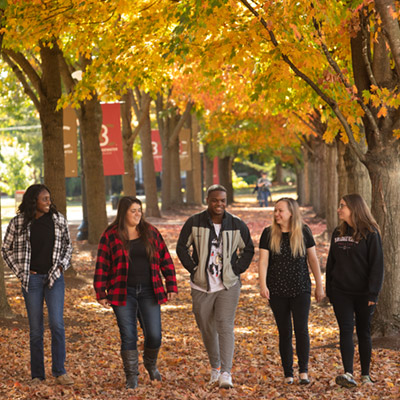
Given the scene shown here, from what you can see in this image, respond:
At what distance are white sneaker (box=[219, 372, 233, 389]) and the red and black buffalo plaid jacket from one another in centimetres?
89

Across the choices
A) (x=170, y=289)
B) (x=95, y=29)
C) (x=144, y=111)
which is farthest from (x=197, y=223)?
(x=144, y=111)

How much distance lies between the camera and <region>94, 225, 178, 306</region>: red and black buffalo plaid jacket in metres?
6.53

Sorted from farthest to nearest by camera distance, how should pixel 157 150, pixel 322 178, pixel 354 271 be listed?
pixel 157 150 → pixel 322 178 → pixel 354 271

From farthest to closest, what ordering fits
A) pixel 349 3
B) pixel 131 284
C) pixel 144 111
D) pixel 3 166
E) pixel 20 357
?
pixel 3 166, pixel 144 111, pixel 349 3, pixel 20 357, pixel 131 284

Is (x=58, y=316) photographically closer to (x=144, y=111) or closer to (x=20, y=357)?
(x=20, y=357)

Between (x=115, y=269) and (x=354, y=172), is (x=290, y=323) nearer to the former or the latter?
(x=115, y=269)

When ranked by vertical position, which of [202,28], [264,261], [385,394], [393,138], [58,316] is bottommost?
[385,394]

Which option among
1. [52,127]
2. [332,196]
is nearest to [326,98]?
[52,127]

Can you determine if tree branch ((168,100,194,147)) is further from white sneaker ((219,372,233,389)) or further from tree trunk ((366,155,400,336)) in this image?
white sneaker ((219,372,233,389))

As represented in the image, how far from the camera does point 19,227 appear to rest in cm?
688

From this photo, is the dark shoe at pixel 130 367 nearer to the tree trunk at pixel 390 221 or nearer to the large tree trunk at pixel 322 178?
the tree trunk at pixel 390 221

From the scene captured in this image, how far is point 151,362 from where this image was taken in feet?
22.9

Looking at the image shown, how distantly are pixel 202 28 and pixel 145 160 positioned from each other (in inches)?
802

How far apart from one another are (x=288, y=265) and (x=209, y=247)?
0.70m
